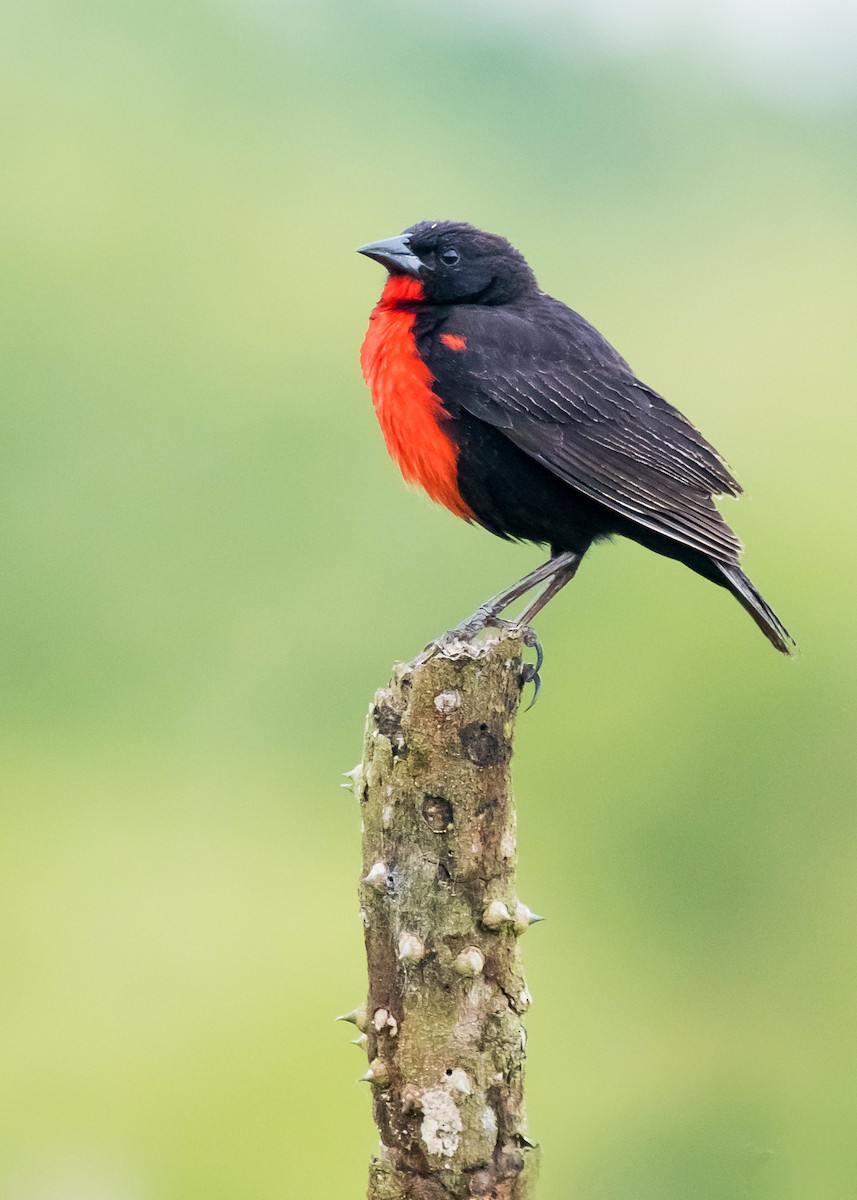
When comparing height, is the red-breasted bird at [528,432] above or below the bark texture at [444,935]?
above

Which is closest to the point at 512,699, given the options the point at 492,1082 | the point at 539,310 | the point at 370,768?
the point at 370,768

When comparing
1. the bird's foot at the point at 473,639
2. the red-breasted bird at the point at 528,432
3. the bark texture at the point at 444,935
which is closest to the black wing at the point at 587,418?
the red-breasted bird at the point at 528,432

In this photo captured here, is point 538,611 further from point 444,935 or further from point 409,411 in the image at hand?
point 444,935

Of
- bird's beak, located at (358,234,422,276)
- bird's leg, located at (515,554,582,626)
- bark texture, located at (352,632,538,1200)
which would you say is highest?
bird's beak, located at (358,234,422,276)

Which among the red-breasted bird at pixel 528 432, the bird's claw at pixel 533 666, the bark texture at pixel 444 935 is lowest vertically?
the bark texture at pixel 444 935

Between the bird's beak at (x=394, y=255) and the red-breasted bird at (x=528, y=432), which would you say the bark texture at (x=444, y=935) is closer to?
the red-breasted bird at (x=528, y=432)

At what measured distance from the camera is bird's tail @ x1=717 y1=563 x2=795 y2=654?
3.53 m

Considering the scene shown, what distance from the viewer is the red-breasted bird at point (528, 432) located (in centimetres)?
347

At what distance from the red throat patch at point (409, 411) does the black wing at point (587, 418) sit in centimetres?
6

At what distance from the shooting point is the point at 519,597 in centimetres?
361

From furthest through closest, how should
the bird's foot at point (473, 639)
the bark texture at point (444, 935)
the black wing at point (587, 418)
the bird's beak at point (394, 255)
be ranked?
the bird's beak at point (394, 255), the black wing at point (587, 418), the bird's foot at point (473, 639), the bark texture at point (444, 935)

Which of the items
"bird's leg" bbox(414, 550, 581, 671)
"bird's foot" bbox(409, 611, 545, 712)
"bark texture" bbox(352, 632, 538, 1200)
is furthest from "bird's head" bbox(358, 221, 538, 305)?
"bark texture" bbox(352, 632, 538, 1200)

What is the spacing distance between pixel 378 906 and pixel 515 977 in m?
0.32

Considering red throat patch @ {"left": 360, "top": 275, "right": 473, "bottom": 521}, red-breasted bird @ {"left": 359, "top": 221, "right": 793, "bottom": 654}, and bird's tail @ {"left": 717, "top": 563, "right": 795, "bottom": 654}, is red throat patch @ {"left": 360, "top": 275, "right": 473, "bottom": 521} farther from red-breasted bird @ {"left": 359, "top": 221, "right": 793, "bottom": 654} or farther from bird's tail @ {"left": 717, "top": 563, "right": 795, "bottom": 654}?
bird's tail @ {"left": 717, "top": 563, "right": 795, "bottom": 654}
